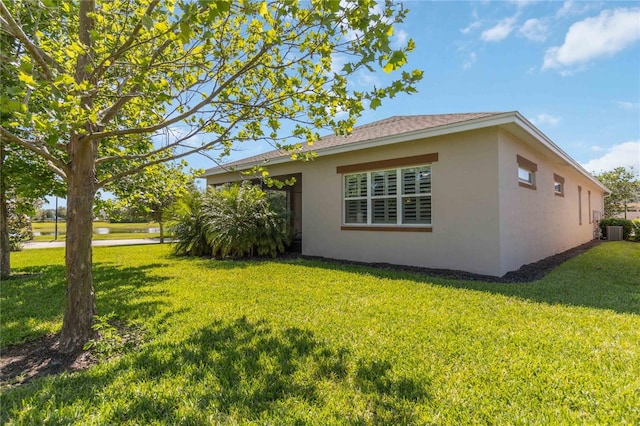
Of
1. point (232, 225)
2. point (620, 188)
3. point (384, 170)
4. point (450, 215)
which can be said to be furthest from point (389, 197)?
point (620, 188)

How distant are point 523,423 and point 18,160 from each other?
31.3 ft

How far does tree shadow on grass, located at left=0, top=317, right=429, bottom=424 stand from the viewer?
2.26 metres

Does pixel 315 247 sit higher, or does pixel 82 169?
pixel 82 169

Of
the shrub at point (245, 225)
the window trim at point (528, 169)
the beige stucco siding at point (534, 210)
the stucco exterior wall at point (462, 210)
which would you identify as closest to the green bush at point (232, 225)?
the shrub at point (245, 225)

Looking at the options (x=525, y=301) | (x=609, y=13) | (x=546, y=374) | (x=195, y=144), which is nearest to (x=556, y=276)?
(x=525, y=301)

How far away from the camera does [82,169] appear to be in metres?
3.53

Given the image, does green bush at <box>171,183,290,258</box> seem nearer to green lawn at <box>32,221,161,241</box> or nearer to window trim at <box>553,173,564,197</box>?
green lawn at <box>32,221,161,241</box>

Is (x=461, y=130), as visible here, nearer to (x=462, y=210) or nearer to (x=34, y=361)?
(x=462, y=210)

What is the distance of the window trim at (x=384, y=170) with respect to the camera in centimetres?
810

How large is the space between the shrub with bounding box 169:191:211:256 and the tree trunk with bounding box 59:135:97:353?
710 centimetres

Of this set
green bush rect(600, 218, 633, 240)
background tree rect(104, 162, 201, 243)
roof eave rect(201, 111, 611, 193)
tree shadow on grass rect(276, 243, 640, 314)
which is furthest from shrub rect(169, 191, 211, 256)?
green bush rect(600, 218, 633, 240)

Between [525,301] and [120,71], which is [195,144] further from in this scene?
[525,301]

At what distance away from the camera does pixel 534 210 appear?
9.09 meters

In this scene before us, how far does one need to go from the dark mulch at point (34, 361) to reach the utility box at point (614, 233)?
78.9 ft
